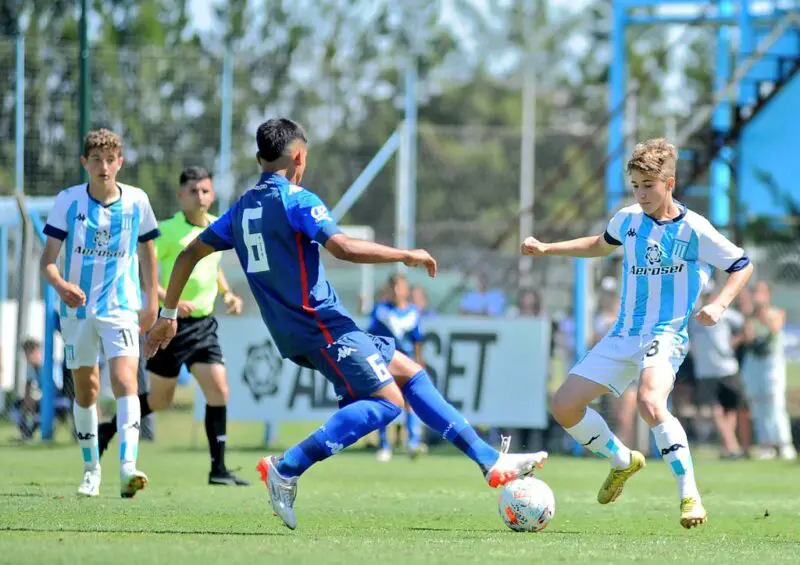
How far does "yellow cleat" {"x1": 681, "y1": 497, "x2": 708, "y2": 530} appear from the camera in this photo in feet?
27.2

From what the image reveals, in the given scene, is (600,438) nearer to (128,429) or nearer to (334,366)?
(334,366)

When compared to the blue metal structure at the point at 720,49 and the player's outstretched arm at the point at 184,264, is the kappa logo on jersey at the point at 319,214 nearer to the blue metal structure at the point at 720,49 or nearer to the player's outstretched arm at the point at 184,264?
the player's outstretched arm at the point at 184,264

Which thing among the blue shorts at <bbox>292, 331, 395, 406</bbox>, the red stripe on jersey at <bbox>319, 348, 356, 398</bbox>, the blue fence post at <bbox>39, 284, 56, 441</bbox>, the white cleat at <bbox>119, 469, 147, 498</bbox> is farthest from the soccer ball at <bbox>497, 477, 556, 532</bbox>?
the blue fence post at <bbox>39, 284, 56, 441</bbox>

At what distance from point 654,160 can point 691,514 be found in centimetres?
198

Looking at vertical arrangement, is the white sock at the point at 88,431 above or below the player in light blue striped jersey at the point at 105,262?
below

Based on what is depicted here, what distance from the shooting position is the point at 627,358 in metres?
8.89

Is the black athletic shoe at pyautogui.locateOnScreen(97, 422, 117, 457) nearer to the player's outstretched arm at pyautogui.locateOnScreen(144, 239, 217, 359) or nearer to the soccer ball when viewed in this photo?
the player's outstretched arm at pyautogui.locateOnScreen(144, 239, 217, 359)

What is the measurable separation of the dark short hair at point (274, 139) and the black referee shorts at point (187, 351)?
149 inches

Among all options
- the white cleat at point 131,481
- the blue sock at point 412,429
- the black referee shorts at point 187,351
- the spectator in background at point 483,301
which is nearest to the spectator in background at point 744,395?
the spectator in background at point 483,301

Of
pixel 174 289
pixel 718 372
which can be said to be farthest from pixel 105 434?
pixel 718 372

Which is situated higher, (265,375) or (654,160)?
(654,160)

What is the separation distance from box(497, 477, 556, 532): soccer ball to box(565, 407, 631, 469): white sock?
2.78 feet

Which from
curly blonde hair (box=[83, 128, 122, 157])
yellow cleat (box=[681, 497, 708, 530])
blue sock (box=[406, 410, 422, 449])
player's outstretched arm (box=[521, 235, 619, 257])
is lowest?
blue sock (box=[406, 410, 422, 449])

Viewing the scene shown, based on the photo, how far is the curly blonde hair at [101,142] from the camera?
9.69m
